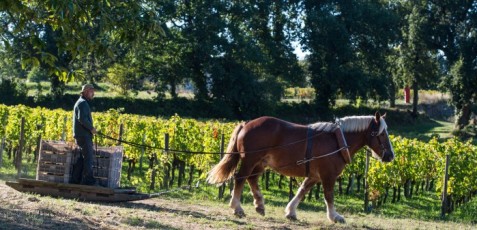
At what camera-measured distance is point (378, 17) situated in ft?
157

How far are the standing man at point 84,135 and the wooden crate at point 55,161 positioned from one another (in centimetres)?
16

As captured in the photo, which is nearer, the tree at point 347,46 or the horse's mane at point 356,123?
the horse's mane at point 356,123

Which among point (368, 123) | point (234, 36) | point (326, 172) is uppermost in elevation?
point (234, 36)

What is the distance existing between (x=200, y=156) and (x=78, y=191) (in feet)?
19.5

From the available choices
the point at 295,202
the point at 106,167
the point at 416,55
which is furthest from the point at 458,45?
the point at 106,167

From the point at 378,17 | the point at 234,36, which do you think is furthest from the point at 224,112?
the point at 378,17

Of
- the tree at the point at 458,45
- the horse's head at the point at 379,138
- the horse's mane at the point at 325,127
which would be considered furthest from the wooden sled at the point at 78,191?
the tree at the point at 458,45

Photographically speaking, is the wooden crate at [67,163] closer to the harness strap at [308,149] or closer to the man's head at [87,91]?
the man's head at [87,91]

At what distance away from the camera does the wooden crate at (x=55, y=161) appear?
11.2 m

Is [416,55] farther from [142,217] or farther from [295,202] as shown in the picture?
[142,217]

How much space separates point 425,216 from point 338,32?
33160mm

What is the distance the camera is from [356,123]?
Answer: 1102 centimetres

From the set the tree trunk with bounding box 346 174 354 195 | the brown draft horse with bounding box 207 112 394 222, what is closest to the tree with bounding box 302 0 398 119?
the tree trunk with bounding box 346 174 354 195

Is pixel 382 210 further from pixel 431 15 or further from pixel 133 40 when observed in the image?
pixel 431 15
